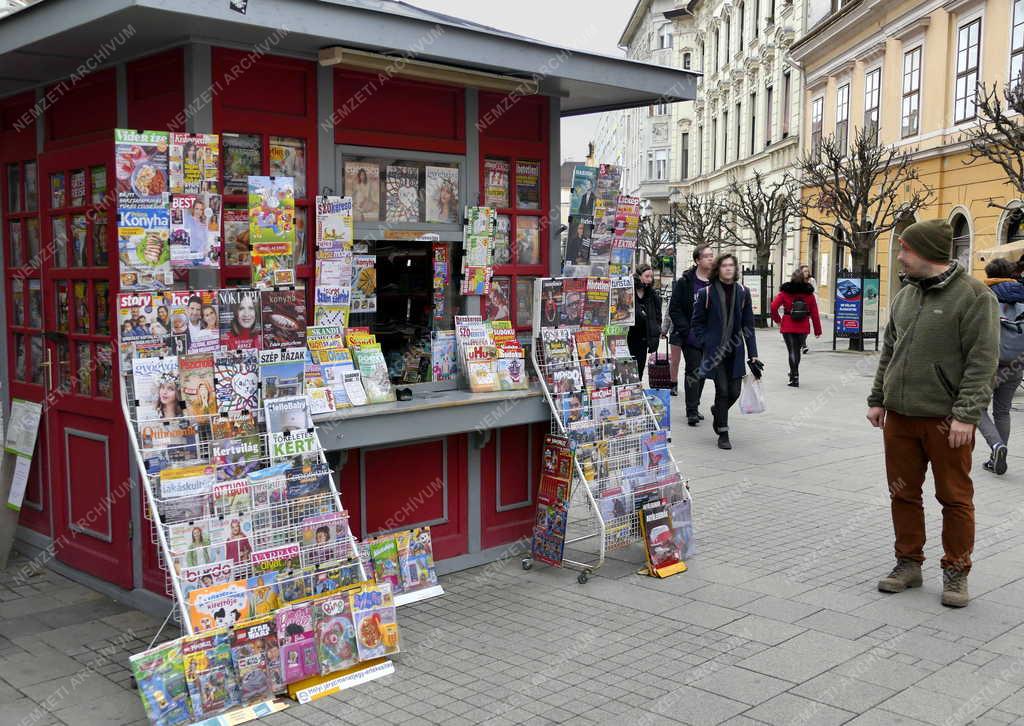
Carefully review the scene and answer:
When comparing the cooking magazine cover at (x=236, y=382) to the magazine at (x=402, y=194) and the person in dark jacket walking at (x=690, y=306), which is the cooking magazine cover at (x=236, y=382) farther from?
the person in dark jacket walking at (x=690, y=306)

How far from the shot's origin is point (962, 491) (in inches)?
205

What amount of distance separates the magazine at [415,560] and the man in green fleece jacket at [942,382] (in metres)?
2.53

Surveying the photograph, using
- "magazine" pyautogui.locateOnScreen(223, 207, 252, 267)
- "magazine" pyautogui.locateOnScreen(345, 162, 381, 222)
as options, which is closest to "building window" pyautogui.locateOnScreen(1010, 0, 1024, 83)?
"magazine" pyautogui.locateOnScreen(345, 162, 381, 222)

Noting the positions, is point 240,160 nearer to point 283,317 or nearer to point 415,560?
point 283,317

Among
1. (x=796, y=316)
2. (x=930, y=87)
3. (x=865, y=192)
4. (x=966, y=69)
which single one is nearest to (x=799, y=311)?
(x=796, y=316)

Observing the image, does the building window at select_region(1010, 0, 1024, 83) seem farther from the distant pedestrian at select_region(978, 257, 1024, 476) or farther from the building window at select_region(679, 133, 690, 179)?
the building window at select_region(679, 133, 690, 179)

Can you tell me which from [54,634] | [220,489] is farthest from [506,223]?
[54,634]

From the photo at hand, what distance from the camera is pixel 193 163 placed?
455 centimetres

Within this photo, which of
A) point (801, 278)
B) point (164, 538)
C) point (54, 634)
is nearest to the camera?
point (164, 538)

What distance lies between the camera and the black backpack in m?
14.8

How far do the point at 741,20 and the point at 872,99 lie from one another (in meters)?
16.9

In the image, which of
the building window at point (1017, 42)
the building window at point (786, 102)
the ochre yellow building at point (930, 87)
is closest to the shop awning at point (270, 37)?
the ochre yellow building at point (930, 87)

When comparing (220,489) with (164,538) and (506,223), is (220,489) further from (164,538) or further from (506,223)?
(506,223)

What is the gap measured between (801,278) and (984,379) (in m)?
10.4
